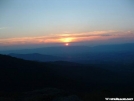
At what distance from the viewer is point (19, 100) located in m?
18.2

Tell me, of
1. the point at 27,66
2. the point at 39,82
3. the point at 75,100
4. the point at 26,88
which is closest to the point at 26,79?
the point at 39,82

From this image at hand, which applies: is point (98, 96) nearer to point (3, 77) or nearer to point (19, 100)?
point (19, 100)

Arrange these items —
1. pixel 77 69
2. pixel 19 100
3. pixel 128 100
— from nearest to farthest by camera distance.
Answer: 1. pixel 128 100
2. pixel 19 100
3. pixel 77 69

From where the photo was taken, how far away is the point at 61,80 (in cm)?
5109

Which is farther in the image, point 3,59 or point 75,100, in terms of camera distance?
point 3,59

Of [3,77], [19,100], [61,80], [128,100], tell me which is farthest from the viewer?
[61,80]

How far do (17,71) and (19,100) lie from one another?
1349 inches

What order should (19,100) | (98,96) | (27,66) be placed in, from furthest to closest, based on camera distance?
(27,66) → (19,100) → (98,96)

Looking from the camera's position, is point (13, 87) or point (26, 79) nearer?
point (13, 87)

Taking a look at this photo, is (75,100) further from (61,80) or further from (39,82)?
(61,80)

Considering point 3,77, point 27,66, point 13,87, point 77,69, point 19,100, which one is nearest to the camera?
point 19,100

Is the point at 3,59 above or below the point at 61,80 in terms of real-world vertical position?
above

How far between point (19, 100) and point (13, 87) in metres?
24.5

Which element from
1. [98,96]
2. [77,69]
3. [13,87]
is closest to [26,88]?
[13,87]
